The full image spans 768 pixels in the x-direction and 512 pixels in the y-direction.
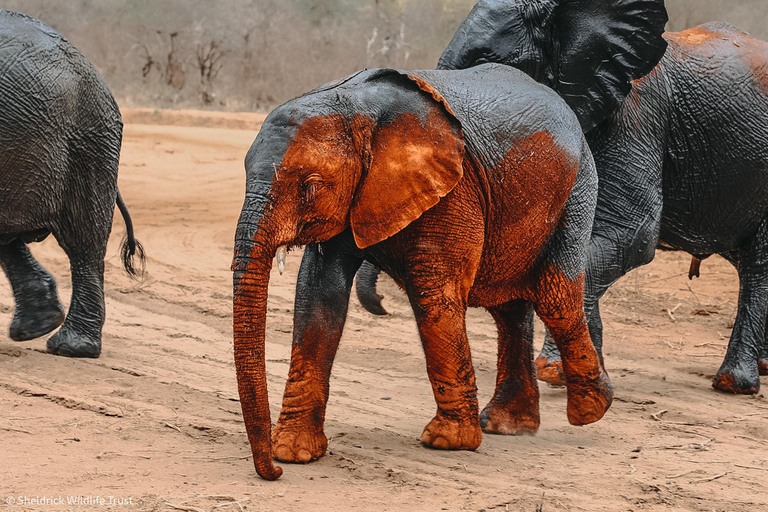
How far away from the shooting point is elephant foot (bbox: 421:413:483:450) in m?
4.63

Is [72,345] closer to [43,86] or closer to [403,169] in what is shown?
[43,86]

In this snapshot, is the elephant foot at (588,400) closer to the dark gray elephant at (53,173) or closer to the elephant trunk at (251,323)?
the elephant trunk at (251,323)

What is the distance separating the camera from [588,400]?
504cm

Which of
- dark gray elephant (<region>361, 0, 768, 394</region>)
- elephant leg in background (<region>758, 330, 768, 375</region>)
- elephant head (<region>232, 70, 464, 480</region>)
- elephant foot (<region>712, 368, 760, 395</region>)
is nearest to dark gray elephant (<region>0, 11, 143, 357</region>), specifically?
dark gray elephant (<region>361, 0, 768, 394</region>)

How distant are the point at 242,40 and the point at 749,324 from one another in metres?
19.5

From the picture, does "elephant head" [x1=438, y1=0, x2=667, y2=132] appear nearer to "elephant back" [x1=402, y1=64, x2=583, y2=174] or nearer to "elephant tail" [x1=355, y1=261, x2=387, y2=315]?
"elephant back" [x1=402, y1=64, x2=583, y2=174]

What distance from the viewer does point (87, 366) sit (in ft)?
19.9

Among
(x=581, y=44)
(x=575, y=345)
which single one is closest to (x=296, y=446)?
(x=575, y=345)

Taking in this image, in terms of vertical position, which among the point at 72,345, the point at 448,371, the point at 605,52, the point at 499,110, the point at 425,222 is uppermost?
the point at 605,52

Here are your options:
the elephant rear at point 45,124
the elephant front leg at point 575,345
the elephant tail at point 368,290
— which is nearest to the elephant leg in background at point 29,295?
the elephant rear at point 45,124

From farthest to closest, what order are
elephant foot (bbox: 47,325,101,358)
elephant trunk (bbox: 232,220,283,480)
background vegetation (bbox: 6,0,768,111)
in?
1. background vegetation (bbox: 6,0,768,111)
2. elephant foot (bbox: 47,325,101,358)
3. elephant trunk (bbox: 232,220,283,480)

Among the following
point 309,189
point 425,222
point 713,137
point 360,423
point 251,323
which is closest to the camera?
point 251,323

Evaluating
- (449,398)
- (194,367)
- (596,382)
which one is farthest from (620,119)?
(194,367)

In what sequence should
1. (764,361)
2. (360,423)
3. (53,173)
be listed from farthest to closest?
(764,361) → (53,173) → (360,423)
